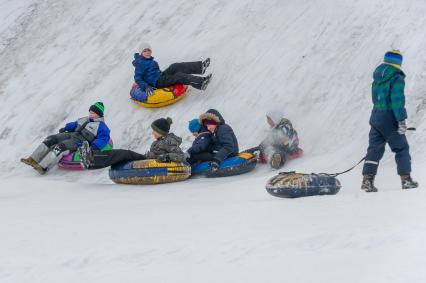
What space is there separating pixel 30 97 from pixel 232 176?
4.98 m

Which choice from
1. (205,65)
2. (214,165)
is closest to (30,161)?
(214,165)

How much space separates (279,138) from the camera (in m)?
9.56

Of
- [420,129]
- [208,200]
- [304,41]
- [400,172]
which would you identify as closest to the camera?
[400,172]

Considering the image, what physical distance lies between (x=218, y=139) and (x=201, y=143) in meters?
0.25

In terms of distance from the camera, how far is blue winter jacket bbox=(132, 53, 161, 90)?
1119 cm

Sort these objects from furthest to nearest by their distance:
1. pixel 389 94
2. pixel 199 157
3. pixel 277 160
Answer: pixel 199 157 < pixel 277 160 < pixel 389 94

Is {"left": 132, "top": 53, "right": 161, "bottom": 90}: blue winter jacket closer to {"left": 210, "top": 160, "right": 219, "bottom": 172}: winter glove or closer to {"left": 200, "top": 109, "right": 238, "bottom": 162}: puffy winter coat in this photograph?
{"left": 200, "top": 109, "right": 238, "bottom": 162}: puffy winter coat

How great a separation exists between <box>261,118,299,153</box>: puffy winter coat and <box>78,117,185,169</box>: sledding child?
1.38 m

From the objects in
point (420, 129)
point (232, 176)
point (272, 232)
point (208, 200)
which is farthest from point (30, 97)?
point (272, 232)

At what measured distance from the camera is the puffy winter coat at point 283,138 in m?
9.53

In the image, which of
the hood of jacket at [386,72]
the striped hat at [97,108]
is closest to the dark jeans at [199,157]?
the striped hat at [97,108]

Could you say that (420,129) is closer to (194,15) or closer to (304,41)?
(304,41)

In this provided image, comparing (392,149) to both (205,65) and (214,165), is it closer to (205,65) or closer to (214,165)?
(214,165)

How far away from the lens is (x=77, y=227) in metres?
5.56
